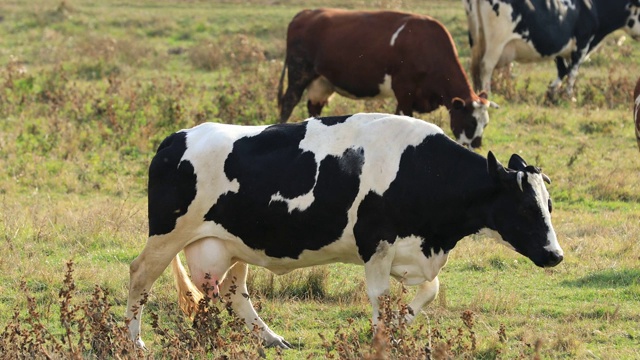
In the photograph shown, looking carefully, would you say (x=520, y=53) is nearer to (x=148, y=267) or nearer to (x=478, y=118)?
(x=478, y=118)

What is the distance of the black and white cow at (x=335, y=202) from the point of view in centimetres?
723

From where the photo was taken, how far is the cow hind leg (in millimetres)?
7547

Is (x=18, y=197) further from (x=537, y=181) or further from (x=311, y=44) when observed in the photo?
(x=537, y=181)

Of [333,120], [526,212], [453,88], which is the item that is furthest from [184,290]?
[453,88]

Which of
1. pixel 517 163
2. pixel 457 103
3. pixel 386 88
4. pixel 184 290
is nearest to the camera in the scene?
pixel 517 163

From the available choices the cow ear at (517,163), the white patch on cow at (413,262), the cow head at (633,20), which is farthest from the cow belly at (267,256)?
the cow head at (633,20)

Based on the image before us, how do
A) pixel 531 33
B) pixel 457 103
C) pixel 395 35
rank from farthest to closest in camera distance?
pixel 531 33
pixel 395 35
pixel 457 103

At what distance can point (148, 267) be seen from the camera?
7.65m

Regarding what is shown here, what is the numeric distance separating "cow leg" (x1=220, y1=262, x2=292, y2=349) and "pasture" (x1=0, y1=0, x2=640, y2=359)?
14 cm

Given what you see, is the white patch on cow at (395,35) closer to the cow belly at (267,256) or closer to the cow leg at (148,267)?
the cow belly at (267,256)

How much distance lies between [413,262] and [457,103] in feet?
21.4

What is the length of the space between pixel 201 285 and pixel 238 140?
99 cm

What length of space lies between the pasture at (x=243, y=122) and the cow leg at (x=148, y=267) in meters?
0.23

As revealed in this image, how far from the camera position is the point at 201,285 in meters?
7.43
